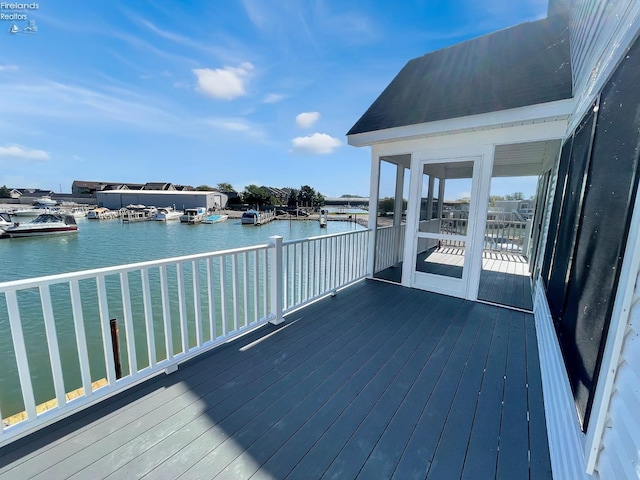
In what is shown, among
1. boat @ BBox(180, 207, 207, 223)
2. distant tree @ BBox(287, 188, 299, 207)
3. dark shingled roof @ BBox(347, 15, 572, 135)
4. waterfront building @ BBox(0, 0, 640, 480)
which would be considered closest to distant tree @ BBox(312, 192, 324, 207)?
distant tree @ BBox(287, 188, 299, 207)

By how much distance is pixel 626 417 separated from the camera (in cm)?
70

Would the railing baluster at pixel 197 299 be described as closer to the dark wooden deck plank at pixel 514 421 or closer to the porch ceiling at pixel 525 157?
the dark wooden deck plank at pixel 514 421

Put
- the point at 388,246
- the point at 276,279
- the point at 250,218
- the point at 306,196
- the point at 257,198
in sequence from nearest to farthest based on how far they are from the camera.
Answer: the point at 276,279 < the point at 388,246 < the point at 250,218 < the point at 257,198 < the point at 306,196

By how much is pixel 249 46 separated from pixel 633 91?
823 cm

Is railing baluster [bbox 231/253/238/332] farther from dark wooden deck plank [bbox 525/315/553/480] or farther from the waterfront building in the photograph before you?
dark wooden deck plank [bbox 525/315/553/480]

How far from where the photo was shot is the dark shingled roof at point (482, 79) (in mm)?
2959

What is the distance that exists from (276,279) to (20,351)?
6.08ft

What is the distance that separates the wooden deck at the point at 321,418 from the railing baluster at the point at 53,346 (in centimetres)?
20

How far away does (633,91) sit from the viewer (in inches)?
38.4

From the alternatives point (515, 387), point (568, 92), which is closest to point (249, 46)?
point (568, 92)

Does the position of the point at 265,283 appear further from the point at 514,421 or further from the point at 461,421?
the point at 514,421

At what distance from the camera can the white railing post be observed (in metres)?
2.76

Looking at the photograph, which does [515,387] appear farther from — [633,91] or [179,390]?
[179,390]

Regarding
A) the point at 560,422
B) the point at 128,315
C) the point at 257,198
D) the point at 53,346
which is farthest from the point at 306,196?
the point at 560,422
